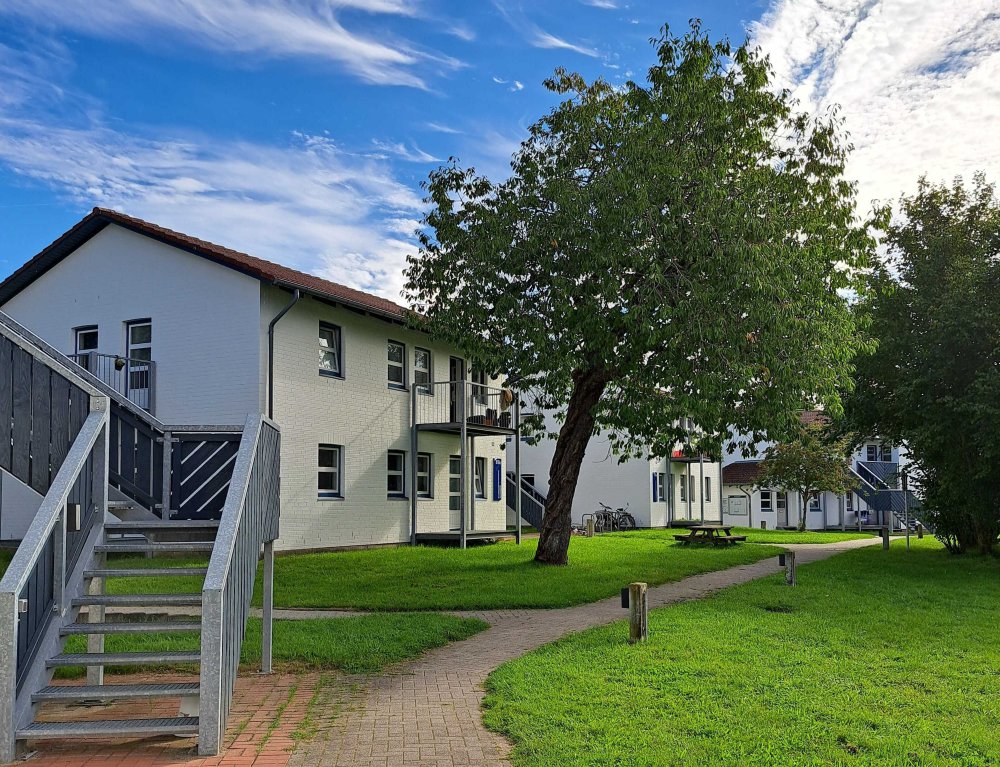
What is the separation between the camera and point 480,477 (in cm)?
2970

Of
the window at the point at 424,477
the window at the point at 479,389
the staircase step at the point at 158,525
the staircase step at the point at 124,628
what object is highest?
the window at the point at 479,389

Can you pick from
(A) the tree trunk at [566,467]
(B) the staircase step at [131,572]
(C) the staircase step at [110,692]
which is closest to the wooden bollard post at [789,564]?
(A) the tree trunk at [566,467]

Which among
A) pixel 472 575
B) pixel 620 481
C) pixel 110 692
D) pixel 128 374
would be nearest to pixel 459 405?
pixel 128 374

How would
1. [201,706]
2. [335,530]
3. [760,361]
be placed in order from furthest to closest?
1. [335,530]
2. [760,361]
3. [201,706]

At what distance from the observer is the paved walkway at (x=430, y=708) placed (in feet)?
20.5

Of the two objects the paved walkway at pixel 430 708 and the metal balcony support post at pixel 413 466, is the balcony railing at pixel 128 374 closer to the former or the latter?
the metal balcony support post at pixel 413 466

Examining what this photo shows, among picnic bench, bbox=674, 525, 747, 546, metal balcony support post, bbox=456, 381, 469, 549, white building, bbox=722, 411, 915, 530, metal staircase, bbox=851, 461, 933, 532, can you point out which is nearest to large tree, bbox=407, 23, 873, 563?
metal balcony support post, bbox=456, 381, 469, 549

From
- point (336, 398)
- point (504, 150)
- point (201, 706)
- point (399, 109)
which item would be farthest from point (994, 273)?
point (201, 706)

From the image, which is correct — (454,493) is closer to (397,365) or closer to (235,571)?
(397,365)

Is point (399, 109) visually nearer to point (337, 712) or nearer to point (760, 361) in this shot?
point (760, 361)

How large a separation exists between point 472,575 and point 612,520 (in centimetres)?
2097

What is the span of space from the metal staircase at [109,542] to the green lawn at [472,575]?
484 cm

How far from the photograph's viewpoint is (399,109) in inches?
572

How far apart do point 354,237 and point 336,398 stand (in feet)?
18.9
